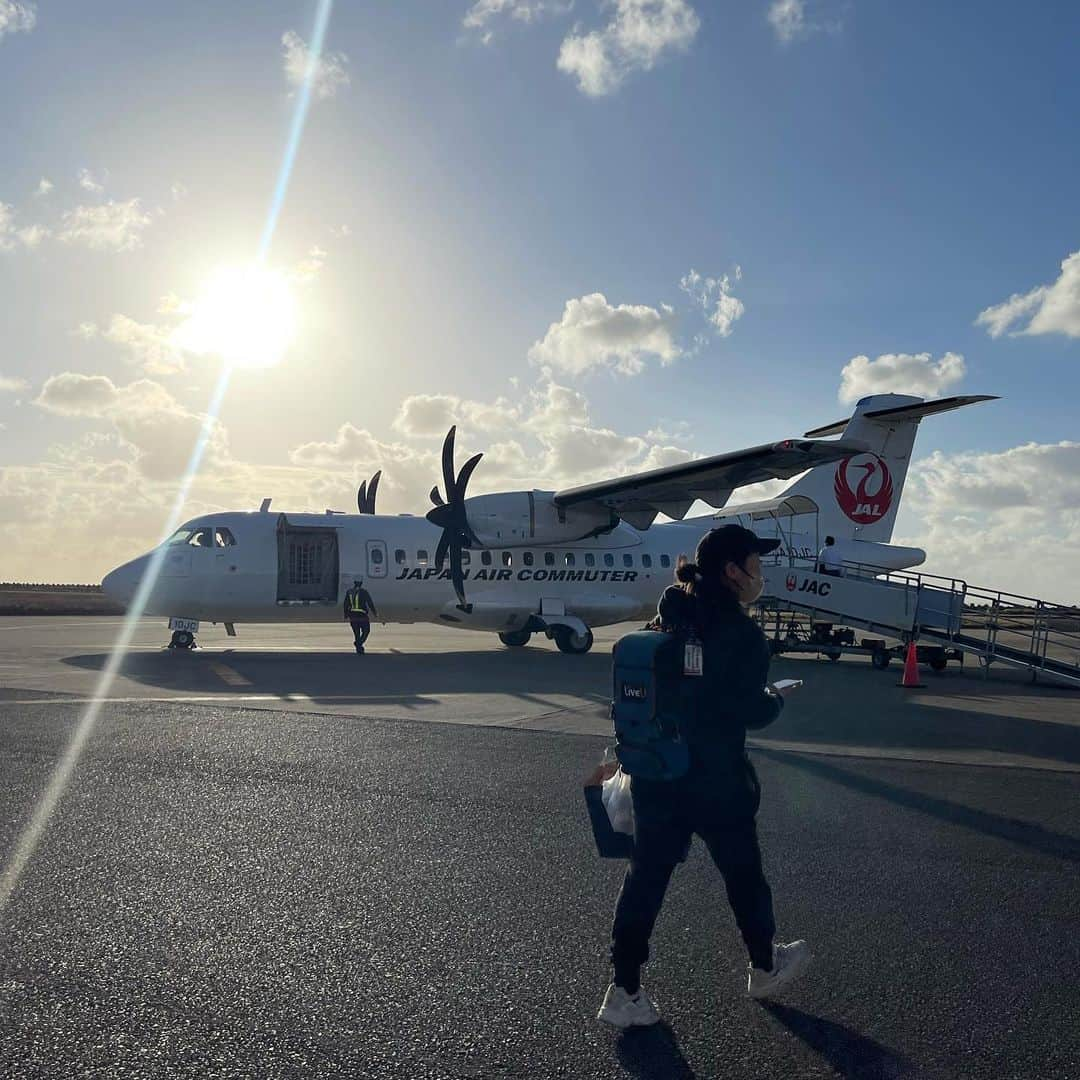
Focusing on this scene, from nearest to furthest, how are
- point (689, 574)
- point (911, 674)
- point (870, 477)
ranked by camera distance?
point (689, 574) → point (911, 674) → point (870, 477)

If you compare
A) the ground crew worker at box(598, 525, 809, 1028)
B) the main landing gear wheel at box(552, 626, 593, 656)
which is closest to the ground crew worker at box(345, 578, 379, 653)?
the main landing gear wheel at box(552, 626, 593, 656)

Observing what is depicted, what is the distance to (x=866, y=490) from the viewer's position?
25750 millimetres

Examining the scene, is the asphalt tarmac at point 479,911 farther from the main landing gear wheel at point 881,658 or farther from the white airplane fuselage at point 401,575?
the white airplane fuselage at point 401,575

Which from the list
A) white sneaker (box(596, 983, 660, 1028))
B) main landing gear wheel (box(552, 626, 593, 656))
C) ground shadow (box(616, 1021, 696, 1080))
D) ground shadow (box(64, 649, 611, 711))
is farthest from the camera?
main landing gear wheel (box(552, 626, 593, 656))

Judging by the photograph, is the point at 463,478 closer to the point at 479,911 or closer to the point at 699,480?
the point at 699,480

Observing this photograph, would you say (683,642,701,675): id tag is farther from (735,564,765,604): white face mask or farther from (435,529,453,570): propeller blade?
(435,529,453,570): propeller blade

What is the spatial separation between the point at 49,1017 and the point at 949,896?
4511 millimetres

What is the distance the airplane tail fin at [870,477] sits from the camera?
25.0 m

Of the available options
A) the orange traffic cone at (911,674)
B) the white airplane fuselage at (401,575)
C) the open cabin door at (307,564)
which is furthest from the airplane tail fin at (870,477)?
the open cabin door at (307,564)

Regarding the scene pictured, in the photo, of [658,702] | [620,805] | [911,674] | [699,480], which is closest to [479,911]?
[620,805]

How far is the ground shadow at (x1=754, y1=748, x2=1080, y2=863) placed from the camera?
654 centimetres

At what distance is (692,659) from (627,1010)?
139 cm

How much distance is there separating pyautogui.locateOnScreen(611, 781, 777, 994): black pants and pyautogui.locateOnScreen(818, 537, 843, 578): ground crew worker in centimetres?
1803

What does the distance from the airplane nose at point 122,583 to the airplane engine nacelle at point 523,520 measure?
7.37 meters
